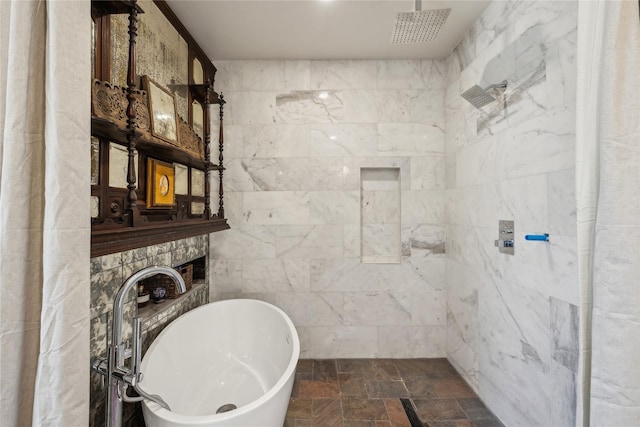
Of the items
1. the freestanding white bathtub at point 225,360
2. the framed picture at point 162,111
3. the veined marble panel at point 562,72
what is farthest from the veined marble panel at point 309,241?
the veined marble panel at point 562,72

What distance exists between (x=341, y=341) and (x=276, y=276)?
819 mm

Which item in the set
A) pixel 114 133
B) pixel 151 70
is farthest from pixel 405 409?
pixel 151 70

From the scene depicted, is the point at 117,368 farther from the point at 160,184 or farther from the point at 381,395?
the point at 381,395

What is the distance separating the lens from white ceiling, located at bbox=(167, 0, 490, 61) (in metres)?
1.74

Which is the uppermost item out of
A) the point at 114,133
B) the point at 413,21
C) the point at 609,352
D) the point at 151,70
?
the point at 413,21

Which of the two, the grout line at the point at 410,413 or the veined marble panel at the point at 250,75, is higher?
the veined marble panel at the point at 250,75

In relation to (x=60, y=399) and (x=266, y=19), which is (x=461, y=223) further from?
(x=60, y=399)

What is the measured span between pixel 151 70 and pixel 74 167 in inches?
47.2

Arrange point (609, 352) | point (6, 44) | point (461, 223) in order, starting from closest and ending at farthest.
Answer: point (6, 44) < point (609, 352) < point (461, 223)

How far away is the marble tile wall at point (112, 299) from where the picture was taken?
1.17 metres

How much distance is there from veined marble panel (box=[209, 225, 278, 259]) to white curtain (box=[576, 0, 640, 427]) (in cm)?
200

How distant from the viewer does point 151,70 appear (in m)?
1.54

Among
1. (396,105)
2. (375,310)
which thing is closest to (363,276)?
(375,310)

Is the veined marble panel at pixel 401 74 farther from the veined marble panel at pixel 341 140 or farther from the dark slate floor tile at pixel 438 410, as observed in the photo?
the dark slate floor tile at pixel 438 410
